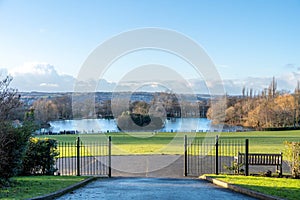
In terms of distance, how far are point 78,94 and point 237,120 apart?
53.6 metres

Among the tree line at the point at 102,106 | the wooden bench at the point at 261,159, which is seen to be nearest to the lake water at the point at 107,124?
the tree line at the point at 102,106

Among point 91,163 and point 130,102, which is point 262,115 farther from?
point 91,163

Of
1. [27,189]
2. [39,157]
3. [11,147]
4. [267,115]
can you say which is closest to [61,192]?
[27,189]

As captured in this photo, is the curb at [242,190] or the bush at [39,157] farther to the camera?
the bush at [39,157]

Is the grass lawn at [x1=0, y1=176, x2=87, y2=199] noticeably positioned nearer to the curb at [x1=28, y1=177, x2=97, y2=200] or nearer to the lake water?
the curb at [x1=28, y1=177, x2=97, y2=200]

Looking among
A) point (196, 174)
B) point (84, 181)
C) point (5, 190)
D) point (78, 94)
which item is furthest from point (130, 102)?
point (5, 190)

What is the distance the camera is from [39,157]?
12.4 meters

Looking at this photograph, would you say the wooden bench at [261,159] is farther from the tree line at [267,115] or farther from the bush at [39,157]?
the tree line at [267,115]

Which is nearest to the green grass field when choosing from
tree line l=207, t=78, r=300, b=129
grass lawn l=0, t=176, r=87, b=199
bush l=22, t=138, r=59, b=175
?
bush l=22, t=138, r=59, b=175

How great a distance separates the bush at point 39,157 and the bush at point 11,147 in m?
2.20

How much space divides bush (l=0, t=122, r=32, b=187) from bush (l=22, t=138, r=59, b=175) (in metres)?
2.20

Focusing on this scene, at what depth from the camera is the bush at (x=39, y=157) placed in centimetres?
1229

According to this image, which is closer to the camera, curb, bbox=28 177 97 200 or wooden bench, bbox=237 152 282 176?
curb, bbox=28 177 97 200

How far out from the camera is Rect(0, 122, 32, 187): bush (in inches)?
370
